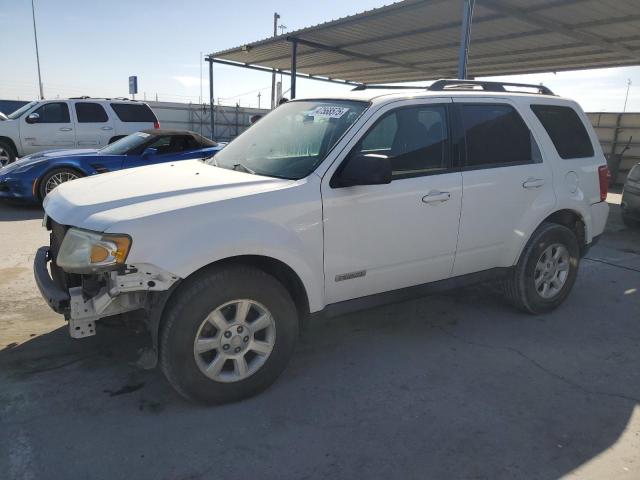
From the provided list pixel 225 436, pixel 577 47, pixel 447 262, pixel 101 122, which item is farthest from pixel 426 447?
pixel 577 47

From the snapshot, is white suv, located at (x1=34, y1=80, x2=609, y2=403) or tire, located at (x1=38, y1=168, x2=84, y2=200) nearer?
white suv, located at (x1=34, y1=80, x2=609, y2=403)

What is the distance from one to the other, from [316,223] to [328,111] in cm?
100

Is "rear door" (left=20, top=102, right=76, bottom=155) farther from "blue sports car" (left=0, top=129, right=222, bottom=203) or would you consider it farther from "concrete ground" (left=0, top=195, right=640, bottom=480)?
"concrete ground" (left=0, top=195, right=640, bottom=480)

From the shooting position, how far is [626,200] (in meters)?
8.31

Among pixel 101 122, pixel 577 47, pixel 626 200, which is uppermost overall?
pixel 577 47

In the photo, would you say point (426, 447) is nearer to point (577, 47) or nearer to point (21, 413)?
point (21, 413)

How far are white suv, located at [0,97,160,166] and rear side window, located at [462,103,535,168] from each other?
1021cm

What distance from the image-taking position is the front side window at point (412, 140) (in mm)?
3465

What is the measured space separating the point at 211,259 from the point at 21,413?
141 cm

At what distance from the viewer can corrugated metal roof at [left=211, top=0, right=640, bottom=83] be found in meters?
10.1

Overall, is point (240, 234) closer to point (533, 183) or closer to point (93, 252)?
point (93, 252)

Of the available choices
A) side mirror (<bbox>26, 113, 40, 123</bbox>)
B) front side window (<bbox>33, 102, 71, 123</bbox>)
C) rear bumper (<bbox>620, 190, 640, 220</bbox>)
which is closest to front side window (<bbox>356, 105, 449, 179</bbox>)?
rear bumper (<bbox>620, 190, 640, 220</bbox>)

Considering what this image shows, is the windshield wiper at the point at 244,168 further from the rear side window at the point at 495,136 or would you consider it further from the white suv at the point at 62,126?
the white suv at the point at 62,126

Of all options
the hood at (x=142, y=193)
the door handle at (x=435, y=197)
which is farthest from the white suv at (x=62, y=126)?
the door handle at (x=435, y=197)
